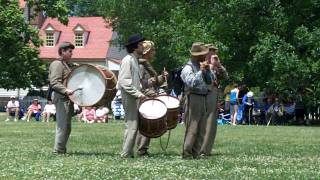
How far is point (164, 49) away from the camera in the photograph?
45.4 meters

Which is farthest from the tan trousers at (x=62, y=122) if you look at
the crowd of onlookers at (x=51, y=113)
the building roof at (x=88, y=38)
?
the building roof at (x=88, y=38)

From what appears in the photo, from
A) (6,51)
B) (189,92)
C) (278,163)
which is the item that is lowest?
(278,163)

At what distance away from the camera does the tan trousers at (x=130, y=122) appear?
436 inches

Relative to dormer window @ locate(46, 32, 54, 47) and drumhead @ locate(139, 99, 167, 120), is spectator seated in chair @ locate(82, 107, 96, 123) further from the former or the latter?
dormer window @ locate(46, 32, 54, 47)

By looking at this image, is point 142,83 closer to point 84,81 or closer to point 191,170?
point 84,81

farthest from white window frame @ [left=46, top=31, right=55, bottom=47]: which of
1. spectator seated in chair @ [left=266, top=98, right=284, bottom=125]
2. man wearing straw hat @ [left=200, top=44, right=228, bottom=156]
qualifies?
man wearing straw hat @ [left=200, top=44, right=228, bottom=156]

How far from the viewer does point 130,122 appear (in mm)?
11109

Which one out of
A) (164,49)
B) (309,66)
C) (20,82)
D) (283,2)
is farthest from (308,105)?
(20,82)

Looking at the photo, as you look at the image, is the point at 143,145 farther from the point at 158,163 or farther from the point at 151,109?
the point at 158,163

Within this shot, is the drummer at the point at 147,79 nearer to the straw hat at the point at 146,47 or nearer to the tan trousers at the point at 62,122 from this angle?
the straw hat at the point at 146,47

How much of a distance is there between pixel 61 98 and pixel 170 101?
189 centimetres

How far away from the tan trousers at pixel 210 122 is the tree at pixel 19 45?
111 feet

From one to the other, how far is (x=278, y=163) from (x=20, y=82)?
120 ft

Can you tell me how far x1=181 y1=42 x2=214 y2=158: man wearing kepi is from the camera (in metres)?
11.0
